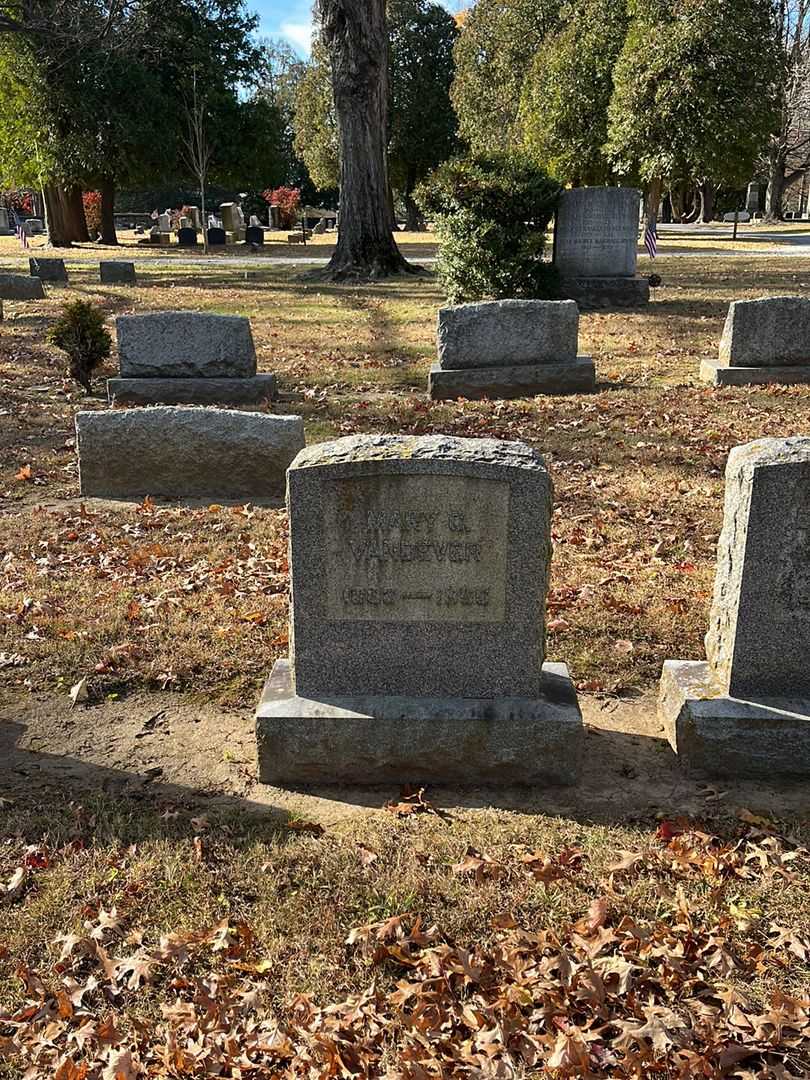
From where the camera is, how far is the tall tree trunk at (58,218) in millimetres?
37062

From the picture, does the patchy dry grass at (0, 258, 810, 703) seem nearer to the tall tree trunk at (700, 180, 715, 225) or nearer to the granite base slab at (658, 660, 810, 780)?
the granite base slab at (658, 660, 810, 780)

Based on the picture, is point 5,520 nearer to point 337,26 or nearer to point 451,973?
point 451,973

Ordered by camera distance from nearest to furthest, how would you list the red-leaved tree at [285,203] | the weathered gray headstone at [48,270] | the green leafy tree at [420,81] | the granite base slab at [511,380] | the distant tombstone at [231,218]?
the granite base slab at [511,380] < the weathered gray headstone at [48,270] < the green leafy tree at [420,81] < the distant tombstone at [231,218] < the red-leaved tree at [285,203]

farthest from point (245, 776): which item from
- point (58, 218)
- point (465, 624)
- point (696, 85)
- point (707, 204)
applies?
point (707, 204)

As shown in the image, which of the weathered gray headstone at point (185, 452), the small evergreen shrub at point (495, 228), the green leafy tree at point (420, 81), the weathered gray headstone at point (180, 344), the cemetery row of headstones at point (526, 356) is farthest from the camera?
the green leafy tree at point (420, 81)

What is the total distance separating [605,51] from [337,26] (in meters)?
15.6

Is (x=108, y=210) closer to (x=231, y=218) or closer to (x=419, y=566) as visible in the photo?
(x=231, y=218)

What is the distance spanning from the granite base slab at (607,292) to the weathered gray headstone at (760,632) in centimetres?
1369

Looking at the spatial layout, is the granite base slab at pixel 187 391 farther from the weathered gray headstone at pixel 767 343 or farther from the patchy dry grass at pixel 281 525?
the weathered gray headstone at pixel 767 343

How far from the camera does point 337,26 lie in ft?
64.5

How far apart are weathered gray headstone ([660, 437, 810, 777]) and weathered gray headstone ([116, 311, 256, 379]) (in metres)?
7.64

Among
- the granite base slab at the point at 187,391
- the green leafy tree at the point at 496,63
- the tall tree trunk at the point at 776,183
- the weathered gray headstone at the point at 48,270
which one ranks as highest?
the green leafy tree at the point at 496,63

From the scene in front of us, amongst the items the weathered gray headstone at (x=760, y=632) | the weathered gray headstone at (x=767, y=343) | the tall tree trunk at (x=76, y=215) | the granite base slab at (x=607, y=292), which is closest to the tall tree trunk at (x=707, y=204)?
the tall tree trunk at (x=76, y=215)

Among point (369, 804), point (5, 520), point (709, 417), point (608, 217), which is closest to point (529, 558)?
point (369, 804)
